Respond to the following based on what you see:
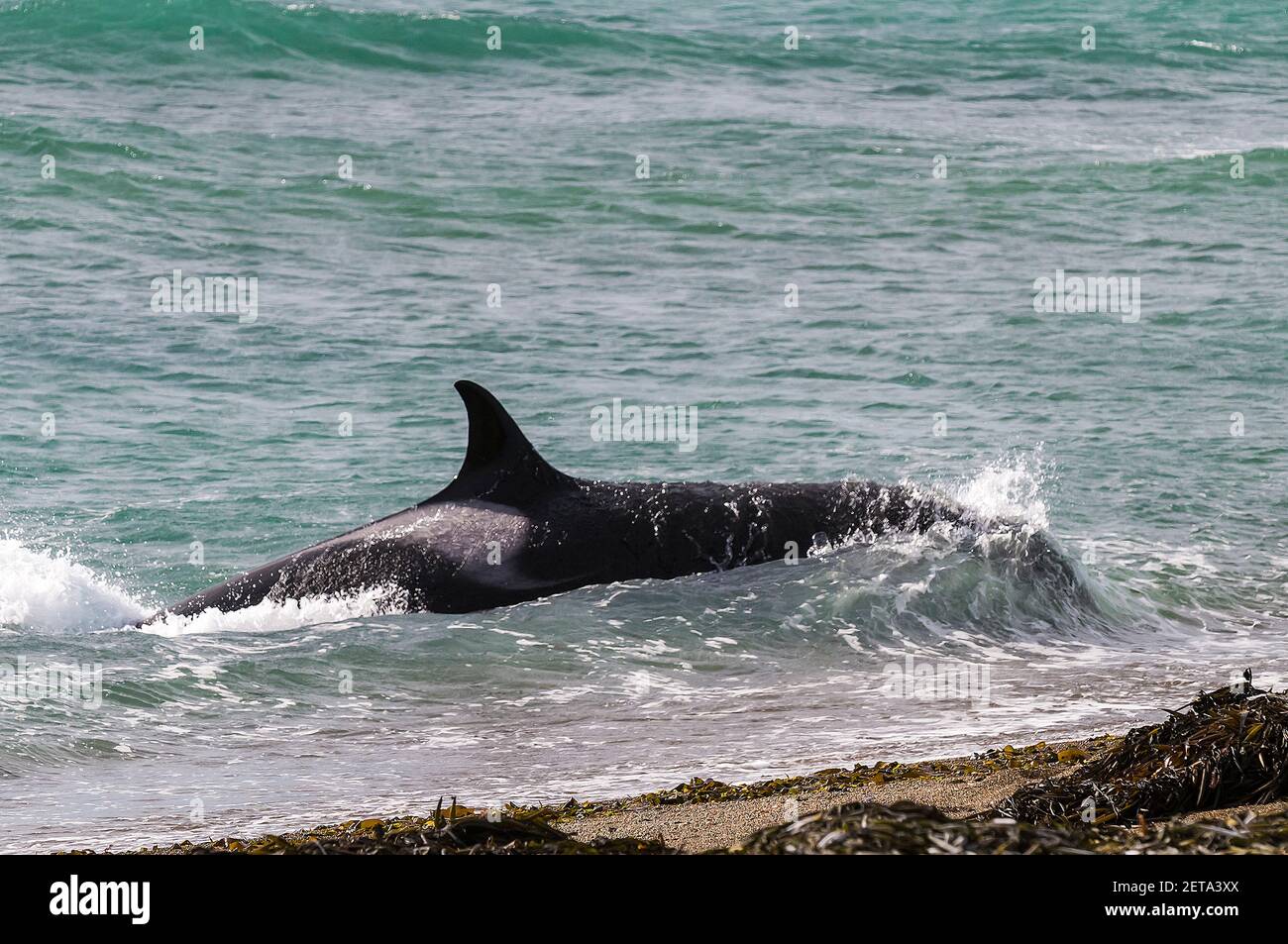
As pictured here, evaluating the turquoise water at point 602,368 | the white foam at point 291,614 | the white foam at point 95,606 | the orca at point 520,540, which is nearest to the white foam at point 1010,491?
the turquoise water at point 602,368

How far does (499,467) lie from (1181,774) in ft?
19.2

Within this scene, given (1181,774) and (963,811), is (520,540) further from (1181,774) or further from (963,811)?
(1181,774)

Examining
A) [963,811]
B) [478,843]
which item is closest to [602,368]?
[963,811]

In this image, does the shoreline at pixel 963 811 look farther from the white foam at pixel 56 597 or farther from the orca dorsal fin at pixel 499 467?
the white foam at pixel 56 597

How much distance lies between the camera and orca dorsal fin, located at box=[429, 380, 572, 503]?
11008 mm

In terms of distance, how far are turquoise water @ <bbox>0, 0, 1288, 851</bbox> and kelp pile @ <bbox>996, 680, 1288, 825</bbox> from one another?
2024mm

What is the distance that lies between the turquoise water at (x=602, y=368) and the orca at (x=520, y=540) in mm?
203

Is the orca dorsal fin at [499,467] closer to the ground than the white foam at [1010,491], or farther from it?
farther from it

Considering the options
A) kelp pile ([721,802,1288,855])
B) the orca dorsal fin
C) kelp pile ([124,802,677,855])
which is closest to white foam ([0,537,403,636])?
the orca dorsal fin

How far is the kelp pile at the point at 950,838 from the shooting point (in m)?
4.60

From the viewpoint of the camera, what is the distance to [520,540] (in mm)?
11445

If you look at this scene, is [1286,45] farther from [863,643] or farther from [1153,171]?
[863,643]

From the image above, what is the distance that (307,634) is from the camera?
36.5ft
